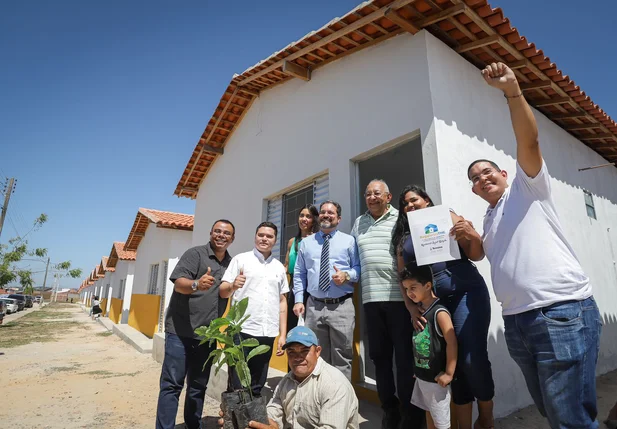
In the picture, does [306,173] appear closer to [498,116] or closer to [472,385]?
[498,116]

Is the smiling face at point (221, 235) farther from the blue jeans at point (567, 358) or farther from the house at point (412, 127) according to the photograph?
the blue jeans at point (567, 358)

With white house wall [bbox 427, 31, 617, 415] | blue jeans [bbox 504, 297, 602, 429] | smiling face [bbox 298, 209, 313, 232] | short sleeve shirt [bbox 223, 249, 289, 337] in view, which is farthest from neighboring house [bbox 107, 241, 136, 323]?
blue jeans [bbox 504, 297, 602, 429]

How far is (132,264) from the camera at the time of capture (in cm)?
1667

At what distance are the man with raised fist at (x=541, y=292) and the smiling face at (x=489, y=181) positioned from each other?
0.38 feet

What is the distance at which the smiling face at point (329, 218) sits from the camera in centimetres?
321

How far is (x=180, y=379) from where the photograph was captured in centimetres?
275

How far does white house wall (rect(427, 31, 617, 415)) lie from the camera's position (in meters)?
3.26

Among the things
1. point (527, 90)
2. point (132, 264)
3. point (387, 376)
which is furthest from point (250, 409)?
point (132, 264)

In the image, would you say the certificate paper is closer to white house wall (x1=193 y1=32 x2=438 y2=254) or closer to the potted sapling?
white house wall (x1=193 y1=32 x2=438 y2=254)

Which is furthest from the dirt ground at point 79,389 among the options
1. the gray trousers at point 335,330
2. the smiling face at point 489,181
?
the smiling face at point 489,181

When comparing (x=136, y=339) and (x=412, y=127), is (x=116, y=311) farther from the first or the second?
(x=412, y=127)

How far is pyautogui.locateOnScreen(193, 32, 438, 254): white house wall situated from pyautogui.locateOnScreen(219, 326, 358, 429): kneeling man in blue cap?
2023 millimetres

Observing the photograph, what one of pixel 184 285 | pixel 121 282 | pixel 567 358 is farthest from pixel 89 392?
pixel 121 282

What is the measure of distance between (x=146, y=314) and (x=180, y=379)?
401 inches
